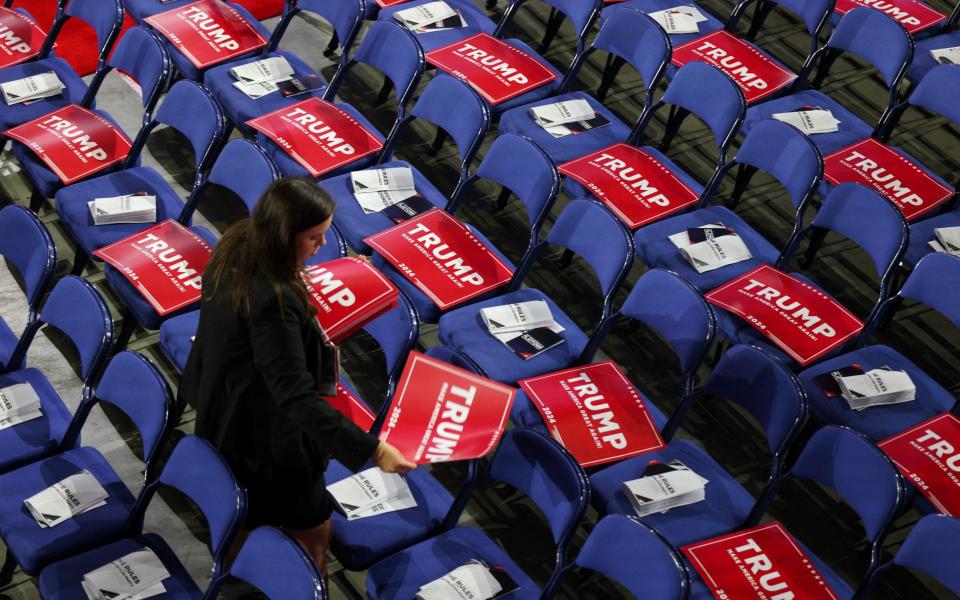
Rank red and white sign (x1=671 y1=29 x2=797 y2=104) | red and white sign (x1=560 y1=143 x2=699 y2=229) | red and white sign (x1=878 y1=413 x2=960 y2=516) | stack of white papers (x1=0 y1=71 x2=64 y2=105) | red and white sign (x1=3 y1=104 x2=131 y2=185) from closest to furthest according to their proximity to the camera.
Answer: red and white sign (x1=878 y1=413 x2=960 y2=516) → red and white sign (x1=3 y1=104 x2=131 y2=185) → red and white sign (x1=560 y1=143 x2=699 y2=229) → stack of white papers (x1=0 y1=71 x2=64 y2=105) → red and white sign (x1=671 y1=29 x2=797 y2=104)

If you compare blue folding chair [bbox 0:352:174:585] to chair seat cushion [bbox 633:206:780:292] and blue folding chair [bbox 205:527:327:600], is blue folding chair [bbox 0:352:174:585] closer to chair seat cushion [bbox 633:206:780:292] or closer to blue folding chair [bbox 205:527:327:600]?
blue folding chair [bbox 205:527:327:600]

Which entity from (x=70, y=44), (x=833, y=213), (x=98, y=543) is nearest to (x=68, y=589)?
(x=98, y=543)

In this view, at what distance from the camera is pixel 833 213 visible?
20.1 feet

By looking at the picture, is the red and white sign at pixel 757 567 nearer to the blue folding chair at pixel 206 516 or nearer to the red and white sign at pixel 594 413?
the red and white sign at pixel 594 413

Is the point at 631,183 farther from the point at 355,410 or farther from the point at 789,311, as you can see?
the point at 355,410

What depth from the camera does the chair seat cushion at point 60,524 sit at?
4535mm

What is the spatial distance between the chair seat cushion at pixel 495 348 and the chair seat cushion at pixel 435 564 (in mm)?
825

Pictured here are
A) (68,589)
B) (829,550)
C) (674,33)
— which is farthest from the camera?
(674,33)

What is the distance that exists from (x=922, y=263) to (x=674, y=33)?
2.28m

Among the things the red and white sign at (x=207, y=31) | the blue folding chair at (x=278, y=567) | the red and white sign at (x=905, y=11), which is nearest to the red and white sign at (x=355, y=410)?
the blue folding chair at (x=278, y=567)

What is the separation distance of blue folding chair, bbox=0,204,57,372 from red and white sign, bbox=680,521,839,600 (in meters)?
2.77

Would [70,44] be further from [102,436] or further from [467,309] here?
[467,309]

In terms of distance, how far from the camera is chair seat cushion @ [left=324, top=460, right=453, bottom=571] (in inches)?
184

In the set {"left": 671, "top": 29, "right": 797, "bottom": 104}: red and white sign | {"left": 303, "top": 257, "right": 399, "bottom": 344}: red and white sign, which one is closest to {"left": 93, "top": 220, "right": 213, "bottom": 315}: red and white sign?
{"left": 303, "top": 257, "right": 399, "bottom": 344}: red and white sign
